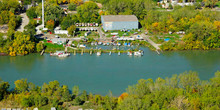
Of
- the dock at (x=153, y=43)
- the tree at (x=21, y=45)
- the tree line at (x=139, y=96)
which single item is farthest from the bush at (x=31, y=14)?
the tree line at (x=139, y=96)

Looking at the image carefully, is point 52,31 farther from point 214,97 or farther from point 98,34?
point 214,97

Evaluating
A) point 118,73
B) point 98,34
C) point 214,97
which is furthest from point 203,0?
point 214,97

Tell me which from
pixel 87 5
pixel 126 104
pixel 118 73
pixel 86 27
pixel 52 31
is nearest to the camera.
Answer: pixel 126 104

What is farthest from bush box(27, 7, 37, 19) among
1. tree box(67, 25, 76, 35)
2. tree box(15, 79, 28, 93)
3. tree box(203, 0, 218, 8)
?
tree box(203, 0, 218, 8)

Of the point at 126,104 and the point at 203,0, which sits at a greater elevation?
the point at 203,0

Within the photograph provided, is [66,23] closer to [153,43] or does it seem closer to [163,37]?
[153,43]

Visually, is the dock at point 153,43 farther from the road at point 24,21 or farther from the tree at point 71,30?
the road at point 24,21

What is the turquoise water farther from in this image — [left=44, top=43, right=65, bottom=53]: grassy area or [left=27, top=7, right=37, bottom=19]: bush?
[left=27, top=7, right=37, bottom=19]: bush

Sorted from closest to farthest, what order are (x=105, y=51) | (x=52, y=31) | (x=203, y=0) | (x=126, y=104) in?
(x=126, y=104) < (x=105, y=51) < (x=52, y=31) < (x=203, y=0)
